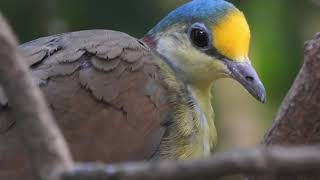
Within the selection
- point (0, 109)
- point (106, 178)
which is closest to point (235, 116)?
point (0, 109)

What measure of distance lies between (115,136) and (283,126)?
0.89 metres

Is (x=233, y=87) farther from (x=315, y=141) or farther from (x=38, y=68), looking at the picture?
(x=315, y=141)

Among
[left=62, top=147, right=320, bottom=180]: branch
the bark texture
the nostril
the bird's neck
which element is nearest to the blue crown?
the bird's neck

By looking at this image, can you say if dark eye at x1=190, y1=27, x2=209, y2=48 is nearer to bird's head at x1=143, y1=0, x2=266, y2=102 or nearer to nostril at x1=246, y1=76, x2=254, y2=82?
bird's head at x1=143, y1=0, x2=266, y2=102

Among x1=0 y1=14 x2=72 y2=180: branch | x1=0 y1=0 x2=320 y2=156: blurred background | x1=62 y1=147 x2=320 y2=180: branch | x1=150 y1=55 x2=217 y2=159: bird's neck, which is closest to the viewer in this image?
x1=62 y1=147 x2=320 y2=180: branch

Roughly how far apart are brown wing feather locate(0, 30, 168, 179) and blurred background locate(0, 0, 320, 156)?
1.05 m

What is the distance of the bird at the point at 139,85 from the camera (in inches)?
123

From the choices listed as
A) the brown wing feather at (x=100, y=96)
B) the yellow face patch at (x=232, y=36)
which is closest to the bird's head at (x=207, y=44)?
the yellow face patch at (x=232, y=36)

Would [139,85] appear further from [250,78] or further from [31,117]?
[31,117]

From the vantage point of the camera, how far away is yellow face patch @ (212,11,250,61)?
11.6 ft

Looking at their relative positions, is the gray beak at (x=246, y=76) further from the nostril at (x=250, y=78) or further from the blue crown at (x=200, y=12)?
the blue crown at (x=200, y=12)

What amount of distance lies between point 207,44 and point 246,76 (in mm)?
276

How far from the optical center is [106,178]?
1239 millimetres

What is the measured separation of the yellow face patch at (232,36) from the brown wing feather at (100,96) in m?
0.36
